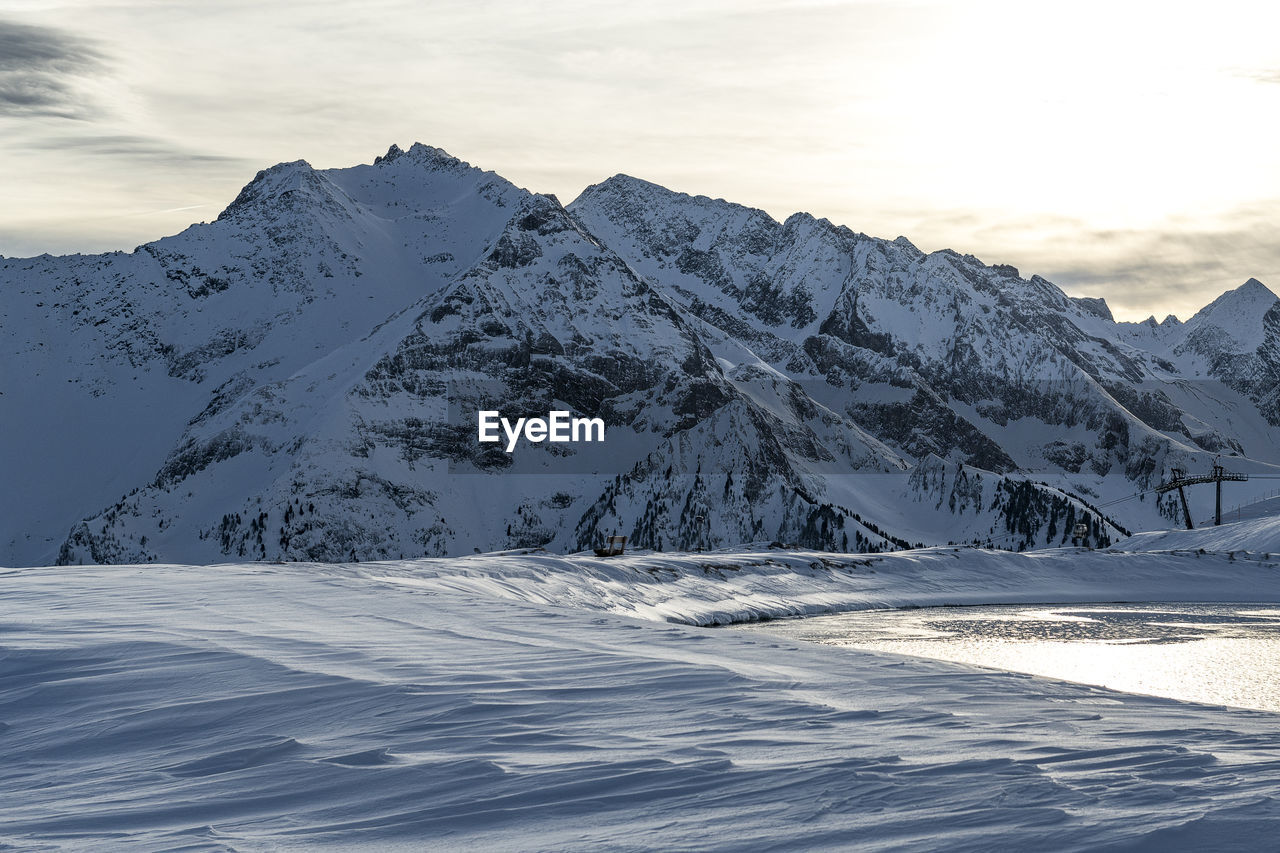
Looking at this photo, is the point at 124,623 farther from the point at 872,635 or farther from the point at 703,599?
the point at 703,599

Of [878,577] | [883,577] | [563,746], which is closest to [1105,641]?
[878,577]

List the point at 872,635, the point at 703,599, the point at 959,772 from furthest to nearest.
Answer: the point at 703,599 → the point at 872,635 → the point at 959,772

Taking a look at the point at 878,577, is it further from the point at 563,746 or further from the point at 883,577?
the point at 563,746

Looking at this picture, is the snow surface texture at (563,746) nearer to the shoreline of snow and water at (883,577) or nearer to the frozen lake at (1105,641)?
the frozen lake at (1105,641)

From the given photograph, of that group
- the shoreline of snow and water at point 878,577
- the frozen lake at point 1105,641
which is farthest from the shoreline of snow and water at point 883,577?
the frozen lake at point 1105,641

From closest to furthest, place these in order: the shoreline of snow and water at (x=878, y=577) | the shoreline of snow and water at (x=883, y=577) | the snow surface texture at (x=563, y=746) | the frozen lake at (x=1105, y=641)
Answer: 1. the snow surface texture at (x=563, y=746)
2. the frozen lake at (x=1105, y=641)
3. the shoreline of snow and water at (x=878, y=577)
4. the shoreline of snow and water at (x=883, y=577)

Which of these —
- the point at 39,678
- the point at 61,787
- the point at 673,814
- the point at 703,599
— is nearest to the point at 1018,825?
the point at 673,814

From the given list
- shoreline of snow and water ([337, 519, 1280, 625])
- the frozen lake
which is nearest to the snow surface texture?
the frozen lake
